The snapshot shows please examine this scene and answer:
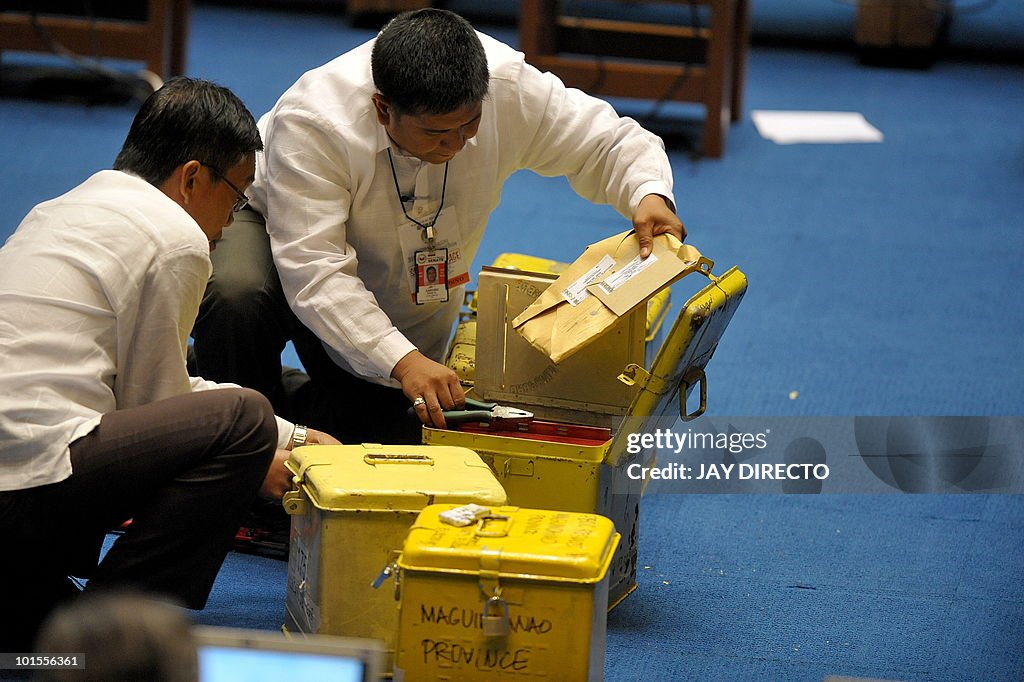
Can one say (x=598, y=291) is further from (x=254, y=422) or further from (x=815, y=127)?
(x=815, y=127)

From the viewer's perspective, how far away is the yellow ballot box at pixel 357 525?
1894 millimetres

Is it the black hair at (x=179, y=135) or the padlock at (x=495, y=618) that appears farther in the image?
the black hair at (x=179, y=135)

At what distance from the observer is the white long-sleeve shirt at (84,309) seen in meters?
1.76

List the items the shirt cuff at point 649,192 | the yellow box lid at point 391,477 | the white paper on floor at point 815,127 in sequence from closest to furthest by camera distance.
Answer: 1. the yellow box lid at point 391,477
2. the shirt cuff at point 649,192
3. the white paper on floor at point 815,127

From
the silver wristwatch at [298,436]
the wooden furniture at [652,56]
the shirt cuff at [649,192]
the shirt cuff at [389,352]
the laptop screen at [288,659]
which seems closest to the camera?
the laptop screen at [288,659]

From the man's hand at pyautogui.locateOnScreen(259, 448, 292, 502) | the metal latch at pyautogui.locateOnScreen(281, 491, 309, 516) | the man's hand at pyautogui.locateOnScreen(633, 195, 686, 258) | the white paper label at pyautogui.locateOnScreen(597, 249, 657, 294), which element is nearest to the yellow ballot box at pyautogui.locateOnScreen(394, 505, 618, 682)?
the metal latch at pyautogui.locateOnScreen(281, 491, 309, 516)

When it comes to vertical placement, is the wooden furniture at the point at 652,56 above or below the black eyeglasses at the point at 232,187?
below

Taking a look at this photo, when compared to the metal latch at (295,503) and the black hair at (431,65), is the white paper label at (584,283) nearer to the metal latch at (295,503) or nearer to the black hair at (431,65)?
the black hair at (431,65)

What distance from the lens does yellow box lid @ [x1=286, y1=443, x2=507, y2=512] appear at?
6.21 ft

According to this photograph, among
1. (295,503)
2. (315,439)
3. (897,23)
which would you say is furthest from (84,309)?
(897,23)

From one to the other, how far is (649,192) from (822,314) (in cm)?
157

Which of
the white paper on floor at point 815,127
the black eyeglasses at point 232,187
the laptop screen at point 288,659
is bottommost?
the white paper on floor at point 815,127

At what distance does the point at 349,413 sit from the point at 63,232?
3.24 ft

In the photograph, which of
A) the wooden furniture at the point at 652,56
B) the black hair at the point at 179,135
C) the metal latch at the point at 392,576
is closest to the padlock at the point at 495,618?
the metal latch at the point at 392,576
